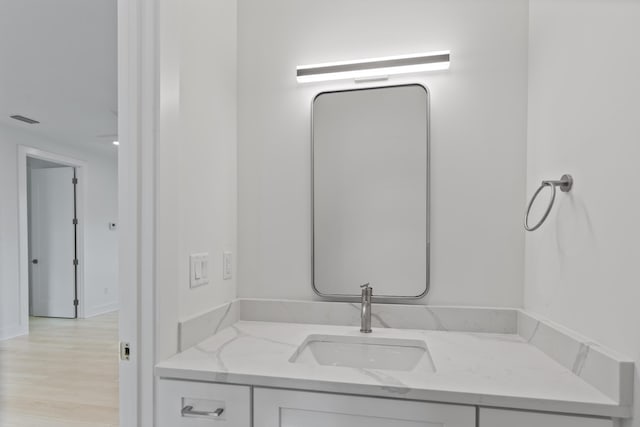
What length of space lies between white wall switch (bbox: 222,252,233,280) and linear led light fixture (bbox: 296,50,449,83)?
2.71ft

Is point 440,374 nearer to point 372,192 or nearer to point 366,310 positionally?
point 366,310

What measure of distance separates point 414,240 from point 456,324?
0.36 m

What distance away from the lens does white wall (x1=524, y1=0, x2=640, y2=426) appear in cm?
84

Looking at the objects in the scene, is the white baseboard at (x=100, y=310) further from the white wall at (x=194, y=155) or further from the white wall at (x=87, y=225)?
the white wall at (x=194, y=155)

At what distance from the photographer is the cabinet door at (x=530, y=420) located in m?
0.85

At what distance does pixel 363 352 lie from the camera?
1.38 metres

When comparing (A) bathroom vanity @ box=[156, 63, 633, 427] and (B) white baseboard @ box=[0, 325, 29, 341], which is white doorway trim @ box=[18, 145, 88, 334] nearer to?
(B) white baseboard @ box=[0, 325, 29, 341]

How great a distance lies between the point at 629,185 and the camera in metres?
0.84

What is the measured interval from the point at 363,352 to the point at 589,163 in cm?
95

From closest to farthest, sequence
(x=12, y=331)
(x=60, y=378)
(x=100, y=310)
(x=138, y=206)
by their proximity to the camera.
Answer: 1. (x=138, y=206)
2. (x=60, y=378)
3. (x=12, y=331)
4. (x=100, y=310)

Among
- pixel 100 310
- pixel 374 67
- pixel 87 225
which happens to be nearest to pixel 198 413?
pixel 374 67

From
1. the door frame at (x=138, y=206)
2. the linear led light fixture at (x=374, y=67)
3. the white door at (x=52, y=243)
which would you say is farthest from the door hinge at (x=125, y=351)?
the white door at (x=52, y=243)

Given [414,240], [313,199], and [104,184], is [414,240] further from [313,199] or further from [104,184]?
[104,184]

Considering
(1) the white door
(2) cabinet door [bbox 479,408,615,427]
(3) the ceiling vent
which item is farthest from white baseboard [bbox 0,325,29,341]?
(2) cabinet door [bbox 479,408,615,427]
